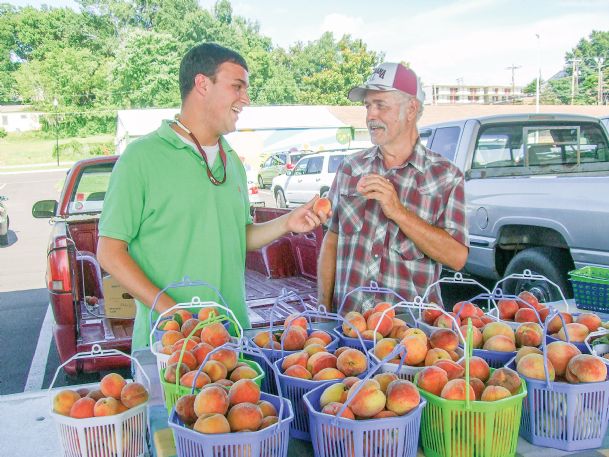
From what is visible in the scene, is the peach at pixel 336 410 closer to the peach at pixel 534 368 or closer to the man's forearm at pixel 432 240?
the peach at pixel 534 368

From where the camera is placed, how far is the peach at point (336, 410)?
1.44m

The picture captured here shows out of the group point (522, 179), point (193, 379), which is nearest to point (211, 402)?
point (193, 379)

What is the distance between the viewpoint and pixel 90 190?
6500mm

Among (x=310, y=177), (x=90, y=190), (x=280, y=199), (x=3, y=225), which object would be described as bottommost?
(x=280, y=199)

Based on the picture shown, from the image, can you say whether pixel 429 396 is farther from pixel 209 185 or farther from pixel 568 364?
pixel 209 185

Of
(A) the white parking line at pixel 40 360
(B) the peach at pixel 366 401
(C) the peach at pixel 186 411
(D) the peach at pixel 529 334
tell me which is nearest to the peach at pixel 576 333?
(D) the peach at pixel 529 334

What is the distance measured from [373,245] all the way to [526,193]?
3514mm

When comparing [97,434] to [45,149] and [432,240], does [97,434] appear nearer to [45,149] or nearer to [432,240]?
[432,240]

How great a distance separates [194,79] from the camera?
2.65 m

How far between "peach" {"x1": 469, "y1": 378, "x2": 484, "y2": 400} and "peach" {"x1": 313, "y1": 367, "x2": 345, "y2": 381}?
36 cm

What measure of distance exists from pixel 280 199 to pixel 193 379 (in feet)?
67.5

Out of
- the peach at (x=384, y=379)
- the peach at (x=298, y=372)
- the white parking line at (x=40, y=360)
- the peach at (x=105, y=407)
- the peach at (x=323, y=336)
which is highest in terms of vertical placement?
the peach at (x=384, y=379)

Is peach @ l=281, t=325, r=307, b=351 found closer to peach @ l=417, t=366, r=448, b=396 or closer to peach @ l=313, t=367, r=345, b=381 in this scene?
peach @ l=313, t=367, r=345, b=381

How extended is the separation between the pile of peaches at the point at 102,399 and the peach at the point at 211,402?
1.29ft
